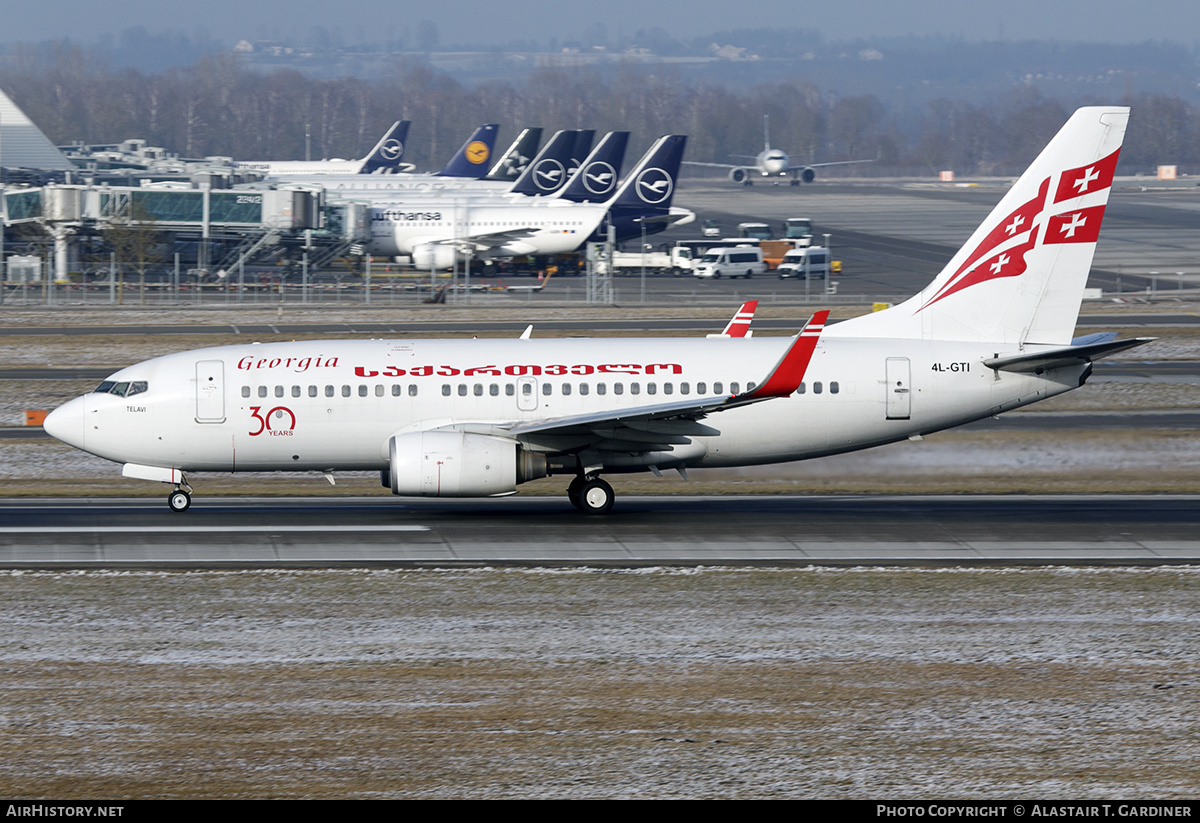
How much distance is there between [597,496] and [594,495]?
0.25 feet

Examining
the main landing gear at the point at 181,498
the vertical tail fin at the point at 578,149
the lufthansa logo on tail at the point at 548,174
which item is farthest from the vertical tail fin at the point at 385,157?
the main landing gear at the point at 181,498

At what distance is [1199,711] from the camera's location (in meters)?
18.2

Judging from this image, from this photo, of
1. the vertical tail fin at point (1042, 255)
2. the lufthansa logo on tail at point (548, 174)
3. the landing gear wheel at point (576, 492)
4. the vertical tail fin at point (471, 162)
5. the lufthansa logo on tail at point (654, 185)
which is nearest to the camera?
the landing gear wheel at point (576, 492)

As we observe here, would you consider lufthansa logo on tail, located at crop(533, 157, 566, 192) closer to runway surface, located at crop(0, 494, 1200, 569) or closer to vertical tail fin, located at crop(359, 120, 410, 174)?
vertical tail fin, located at crop(359, 120, 410, 174)

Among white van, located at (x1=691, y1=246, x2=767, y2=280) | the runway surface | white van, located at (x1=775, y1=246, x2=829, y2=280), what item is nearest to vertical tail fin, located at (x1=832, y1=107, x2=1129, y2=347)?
the runway surface

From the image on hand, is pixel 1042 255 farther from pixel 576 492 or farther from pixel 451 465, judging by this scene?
pixel 451 465

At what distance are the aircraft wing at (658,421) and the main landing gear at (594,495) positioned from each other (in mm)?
953

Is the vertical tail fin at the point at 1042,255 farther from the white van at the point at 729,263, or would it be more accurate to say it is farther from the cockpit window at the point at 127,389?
the white van at the point at 729,263

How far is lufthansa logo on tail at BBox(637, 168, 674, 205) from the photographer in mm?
103188

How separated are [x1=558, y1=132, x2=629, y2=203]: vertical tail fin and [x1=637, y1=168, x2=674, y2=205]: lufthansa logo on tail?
302 inches

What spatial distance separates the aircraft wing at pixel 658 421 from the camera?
95.2ft

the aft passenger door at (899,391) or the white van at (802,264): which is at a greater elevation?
the aft passenger door at (899,391)

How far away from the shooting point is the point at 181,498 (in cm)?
3281

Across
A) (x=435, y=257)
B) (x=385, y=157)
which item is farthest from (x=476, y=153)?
(x=435, y=257)
